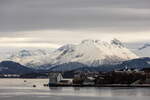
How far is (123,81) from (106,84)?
4.48 meters

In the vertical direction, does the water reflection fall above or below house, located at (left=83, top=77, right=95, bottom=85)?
below

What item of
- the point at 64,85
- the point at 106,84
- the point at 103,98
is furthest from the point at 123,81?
the point at 103,98

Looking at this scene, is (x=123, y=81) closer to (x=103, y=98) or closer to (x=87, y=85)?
(x=87, y=85)

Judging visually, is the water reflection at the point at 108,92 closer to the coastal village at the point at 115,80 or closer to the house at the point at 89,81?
the coastal village at the point at 115,80

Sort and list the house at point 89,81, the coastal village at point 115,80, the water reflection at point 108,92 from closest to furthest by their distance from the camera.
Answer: the water reflection at point 108,92 → the coastal village at point 115,80 → the house at point 89,81

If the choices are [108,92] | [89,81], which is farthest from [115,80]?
[108,92]

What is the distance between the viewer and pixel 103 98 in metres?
85.9

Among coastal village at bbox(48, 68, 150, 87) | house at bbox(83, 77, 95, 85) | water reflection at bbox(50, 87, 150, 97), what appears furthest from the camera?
house at bbox(83, 77, 95, 85)

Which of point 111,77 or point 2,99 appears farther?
point 111,77

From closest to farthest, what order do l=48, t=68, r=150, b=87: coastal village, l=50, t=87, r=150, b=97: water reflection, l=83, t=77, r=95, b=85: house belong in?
l=50, t=87, r=150, b=97: water reflection
l=48, t=68, r=150, b=87: coastal village
l=83, t=77, r=95, b=85: house

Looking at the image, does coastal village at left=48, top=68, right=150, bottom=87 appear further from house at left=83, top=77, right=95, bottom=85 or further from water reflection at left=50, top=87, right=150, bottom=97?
water reflection at left=50, top=87, right=150, bottom=97

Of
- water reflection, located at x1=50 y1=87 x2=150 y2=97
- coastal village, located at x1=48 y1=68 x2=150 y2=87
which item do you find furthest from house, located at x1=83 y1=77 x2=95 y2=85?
water reflection, located at x1=50 y1=87 x2=150 y2=97

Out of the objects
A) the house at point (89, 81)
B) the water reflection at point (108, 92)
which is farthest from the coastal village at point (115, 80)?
the water reflection at point (108, 92)

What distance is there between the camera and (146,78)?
152m
